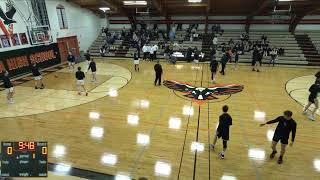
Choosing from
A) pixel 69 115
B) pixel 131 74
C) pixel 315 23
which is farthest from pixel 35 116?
pixel 315 23

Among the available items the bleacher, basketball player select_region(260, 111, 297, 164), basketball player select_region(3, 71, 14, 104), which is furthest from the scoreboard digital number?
the bleacher

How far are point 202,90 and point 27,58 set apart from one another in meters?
11.9

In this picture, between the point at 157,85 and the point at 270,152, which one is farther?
the point at 157,85

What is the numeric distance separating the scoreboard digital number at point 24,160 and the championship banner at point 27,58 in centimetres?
1206

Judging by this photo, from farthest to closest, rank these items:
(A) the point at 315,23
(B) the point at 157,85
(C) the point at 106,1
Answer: (A) the point at 315,23 → (C) the point at 106,1 → (B) the point at 157,85

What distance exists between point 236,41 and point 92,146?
17420 millimetres

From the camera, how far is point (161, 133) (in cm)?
772

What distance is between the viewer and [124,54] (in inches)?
855

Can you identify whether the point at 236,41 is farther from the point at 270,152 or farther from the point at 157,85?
the point at 270,152

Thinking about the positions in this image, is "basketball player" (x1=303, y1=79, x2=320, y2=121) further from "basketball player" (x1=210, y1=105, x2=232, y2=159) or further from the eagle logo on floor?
"basketball player" (x1=210, y1=105, x2=232, y2=159)

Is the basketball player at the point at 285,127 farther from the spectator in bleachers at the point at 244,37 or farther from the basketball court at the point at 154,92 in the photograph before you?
the spectator in bleachers at the point at 244,37

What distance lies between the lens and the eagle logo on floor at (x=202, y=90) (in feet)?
36.3

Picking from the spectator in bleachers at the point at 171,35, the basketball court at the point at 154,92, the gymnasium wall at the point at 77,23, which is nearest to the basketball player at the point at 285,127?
the basketball court at the point at 154,92

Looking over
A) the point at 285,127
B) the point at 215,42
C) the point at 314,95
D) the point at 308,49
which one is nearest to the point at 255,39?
the point at 215,42
